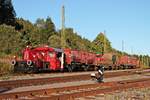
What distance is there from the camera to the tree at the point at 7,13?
74456mm

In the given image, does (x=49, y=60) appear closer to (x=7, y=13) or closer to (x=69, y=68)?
(x=69, y=68)

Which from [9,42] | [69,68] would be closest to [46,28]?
[9,42]

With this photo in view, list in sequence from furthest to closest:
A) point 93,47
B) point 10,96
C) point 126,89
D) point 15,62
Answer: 1. point 93,47
2. point 15,62
3. point 126,89
4. point 10,96

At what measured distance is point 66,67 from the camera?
3875cm

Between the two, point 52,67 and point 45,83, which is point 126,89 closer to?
point 45,83

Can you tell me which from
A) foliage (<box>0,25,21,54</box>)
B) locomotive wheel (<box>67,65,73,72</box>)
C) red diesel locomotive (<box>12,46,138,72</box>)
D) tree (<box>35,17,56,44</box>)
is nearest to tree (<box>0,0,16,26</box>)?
tree (<box>35,17,56,44</box>)

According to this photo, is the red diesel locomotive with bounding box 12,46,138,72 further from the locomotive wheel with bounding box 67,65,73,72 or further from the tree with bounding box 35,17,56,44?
the tree with bounding box 35,17,56,44

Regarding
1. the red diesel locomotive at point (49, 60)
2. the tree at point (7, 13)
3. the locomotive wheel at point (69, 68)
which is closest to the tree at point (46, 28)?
the tree at point (7, 13)

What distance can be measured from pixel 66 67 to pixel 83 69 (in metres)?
5.55

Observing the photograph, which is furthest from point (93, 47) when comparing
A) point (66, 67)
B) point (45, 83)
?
point (45, 83)

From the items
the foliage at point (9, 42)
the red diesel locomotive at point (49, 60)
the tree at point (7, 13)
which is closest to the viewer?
the red diesel locomotive at point (49, 60)

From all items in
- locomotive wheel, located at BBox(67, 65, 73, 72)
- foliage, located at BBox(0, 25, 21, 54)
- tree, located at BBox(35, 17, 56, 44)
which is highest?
tree, located at BBox(35, 17, 56, 44)

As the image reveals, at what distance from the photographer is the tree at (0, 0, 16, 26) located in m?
74.5

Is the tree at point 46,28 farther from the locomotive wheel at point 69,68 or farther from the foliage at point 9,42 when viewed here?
the locomotive wheel at point 69,68
